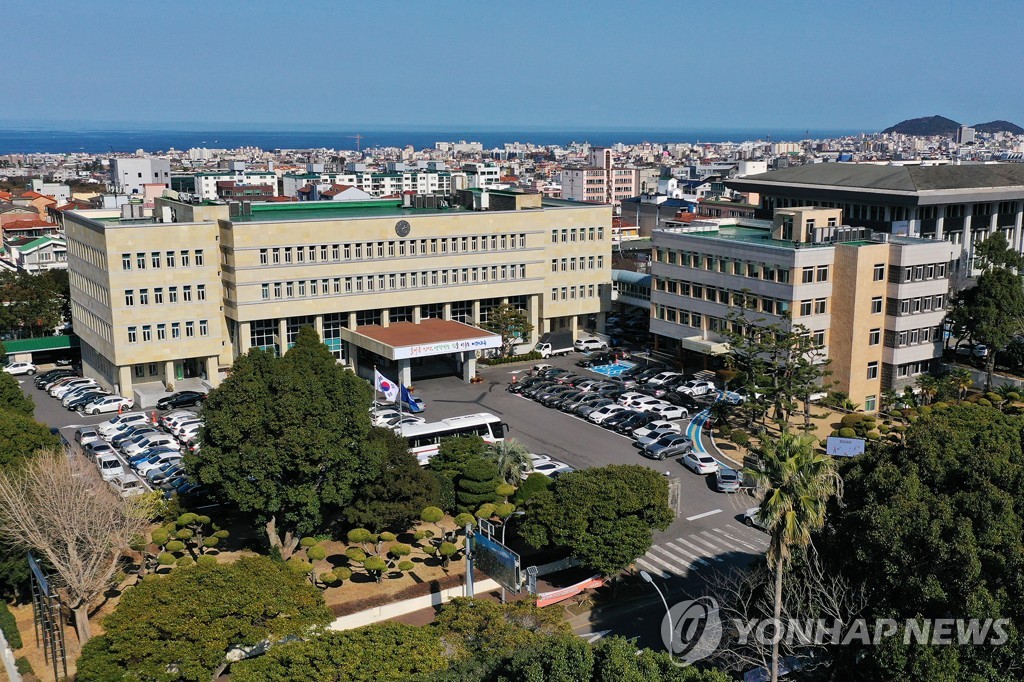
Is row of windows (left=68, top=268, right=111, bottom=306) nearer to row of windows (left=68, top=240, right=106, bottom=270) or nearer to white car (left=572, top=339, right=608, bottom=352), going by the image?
row of windows (left=68, top=240, right=106, bottom=270)

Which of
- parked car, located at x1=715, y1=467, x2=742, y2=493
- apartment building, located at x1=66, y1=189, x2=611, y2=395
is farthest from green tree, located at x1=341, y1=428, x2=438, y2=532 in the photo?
apartment building, located at x1=66, y1=189, x2=611, y2=395

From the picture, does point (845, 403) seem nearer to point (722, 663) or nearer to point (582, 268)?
point (582, 268)

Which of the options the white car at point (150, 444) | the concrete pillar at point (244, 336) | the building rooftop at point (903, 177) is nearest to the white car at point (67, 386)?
the concrete pillar at point (244, 336)

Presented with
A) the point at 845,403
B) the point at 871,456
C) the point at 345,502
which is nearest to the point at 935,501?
the point at 871,456

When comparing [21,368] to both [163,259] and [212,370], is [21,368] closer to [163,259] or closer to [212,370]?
[212,370]

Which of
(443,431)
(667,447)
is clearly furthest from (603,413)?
(443,431)

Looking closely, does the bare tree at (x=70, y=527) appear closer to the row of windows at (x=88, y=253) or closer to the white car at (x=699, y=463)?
Answer: the white car at (x=699, y=463)

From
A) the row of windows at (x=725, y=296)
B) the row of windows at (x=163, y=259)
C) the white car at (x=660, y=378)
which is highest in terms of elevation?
the row of windows at (x=163, y=259)
